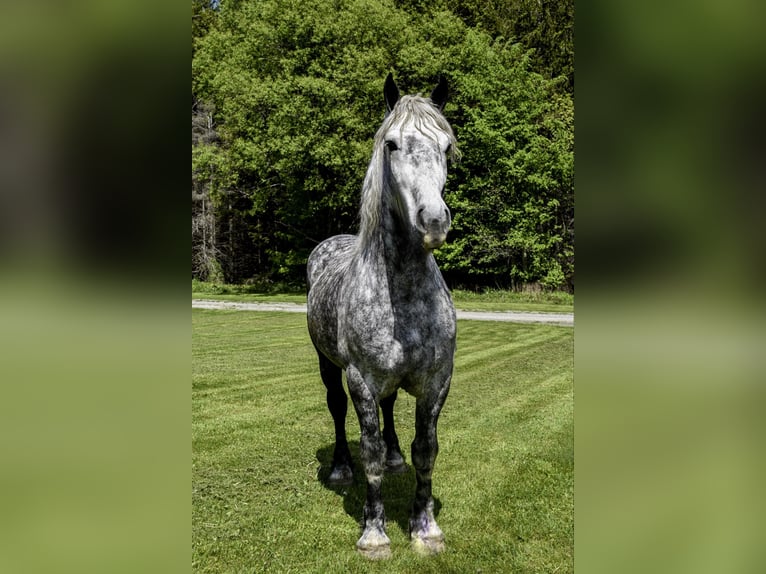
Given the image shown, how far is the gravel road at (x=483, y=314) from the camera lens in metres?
14.9

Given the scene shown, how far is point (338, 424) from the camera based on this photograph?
496 centimetres

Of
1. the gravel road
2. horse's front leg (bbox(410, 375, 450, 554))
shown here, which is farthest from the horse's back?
the gravel road

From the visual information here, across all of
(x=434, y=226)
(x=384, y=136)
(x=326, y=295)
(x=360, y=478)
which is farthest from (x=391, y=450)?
(x=384, y=136)

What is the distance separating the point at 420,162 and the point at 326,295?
5.44 feet

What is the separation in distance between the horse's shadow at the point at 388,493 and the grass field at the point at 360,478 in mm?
18

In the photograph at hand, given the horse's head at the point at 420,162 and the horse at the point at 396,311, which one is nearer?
the horse's head at the point at 420,162

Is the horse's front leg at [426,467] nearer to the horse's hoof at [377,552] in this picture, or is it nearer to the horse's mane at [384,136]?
the horse's hoof at [377,552]

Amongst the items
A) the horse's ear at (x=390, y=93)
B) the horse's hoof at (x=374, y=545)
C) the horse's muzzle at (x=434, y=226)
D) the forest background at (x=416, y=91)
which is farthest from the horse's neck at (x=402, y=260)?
the forest background at (x=416, y=91)

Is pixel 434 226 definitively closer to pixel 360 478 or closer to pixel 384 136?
pixel 384 136
